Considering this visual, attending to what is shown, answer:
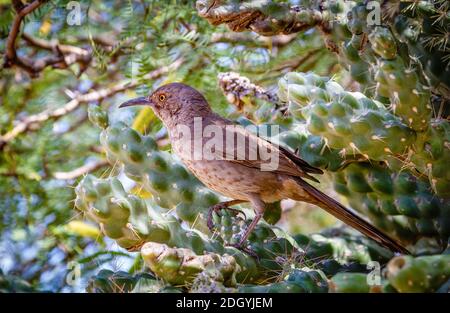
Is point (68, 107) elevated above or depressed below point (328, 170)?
below

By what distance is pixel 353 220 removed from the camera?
3.77 meters

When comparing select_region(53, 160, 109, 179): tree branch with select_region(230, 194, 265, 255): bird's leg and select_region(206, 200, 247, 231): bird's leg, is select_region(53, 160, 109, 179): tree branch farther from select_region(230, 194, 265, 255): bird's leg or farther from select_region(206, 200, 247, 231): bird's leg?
select_region(230, 194, 265, 255): bird's leg

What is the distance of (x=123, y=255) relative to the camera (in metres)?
3.96

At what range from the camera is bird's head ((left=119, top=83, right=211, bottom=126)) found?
4367 millimetres

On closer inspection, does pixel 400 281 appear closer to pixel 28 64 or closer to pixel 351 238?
pixel 351 238

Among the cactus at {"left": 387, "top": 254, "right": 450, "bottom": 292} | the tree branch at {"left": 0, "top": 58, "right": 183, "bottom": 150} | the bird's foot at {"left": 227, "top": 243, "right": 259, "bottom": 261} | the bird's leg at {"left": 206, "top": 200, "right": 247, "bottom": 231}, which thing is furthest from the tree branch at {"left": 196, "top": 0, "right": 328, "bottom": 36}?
the cactus at {"left": 387, "top": 254, "right": 450, "bottom": 292}

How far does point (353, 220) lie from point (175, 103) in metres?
1.37

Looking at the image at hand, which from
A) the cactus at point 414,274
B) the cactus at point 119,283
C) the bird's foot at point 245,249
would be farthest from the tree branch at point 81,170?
the cactus at point 414,274

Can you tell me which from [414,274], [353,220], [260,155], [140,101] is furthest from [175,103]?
[414,274]

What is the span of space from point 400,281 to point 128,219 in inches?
47.6

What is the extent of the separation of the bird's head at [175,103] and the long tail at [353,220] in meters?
0.84

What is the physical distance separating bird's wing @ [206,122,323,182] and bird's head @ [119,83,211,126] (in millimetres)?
520

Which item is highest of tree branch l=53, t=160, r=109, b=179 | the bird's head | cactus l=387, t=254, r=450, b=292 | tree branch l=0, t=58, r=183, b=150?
cactus l=387, t=254, r=450, b=292

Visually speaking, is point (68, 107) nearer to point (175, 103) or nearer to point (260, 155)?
point (175, 103)
